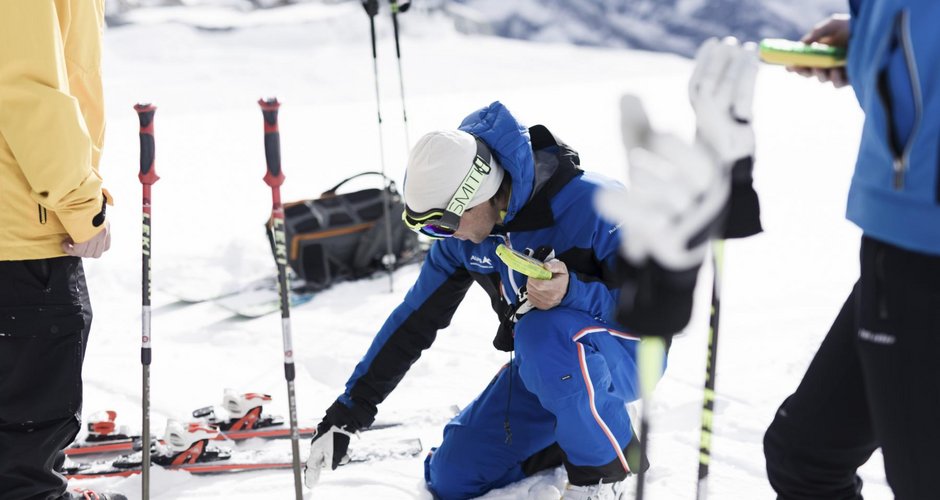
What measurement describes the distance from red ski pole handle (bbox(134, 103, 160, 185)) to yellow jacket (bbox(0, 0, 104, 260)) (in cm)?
19

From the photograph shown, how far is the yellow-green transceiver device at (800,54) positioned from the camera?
5.36 feet

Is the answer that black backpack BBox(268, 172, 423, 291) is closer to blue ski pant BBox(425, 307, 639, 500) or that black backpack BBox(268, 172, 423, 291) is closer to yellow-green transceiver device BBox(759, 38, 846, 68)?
blue ski pant BBox(425, 307, 639, 500)

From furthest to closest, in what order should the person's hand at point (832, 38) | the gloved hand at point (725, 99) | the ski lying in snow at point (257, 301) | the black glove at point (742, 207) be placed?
1. the ski lying in snow at point (257, 301)
2. the person's hand at point (832, 38)
3. the black glove at point (742, 207)
4. the gloved hand at point (725, 99)

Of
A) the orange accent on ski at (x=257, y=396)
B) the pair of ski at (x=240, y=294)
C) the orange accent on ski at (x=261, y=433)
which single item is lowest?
the pair of ski at (x=240, y=294)

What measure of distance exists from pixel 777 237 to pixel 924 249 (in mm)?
4576

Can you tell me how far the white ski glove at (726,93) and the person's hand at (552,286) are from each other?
3.95 ft

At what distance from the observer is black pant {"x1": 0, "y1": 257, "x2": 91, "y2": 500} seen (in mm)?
2301

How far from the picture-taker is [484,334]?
457 centimetres

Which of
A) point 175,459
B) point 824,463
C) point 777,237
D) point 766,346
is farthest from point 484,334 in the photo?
point 824,463

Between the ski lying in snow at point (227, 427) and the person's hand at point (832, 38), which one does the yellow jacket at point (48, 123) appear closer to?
the ski lying in snow at point (227, 427)

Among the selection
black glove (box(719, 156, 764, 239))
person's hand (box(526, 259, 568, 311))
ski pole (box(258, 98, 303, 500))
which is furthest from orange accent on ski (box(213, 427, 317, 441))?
black glove (box(719, 156, 764, 239))

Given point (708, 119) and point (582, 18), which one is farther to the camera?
point (582, 18)

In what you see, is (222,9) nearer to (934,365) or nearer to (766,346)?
(766,346)

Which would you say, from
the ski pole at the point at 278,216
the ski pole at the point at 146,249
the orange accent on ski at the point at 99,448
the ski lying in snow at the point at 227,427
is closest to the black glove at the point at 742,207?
the ski pole at the point at 278,216
